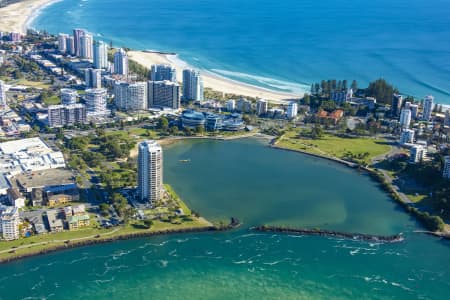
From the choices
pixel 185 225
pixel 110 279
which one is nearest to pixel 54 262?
pixel 110 279

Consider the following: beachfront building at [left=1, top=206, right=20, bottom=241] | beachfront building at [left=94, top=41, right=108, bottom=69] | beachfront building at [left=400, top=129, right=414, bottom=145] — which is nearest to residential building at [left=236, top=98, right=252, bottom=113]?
beachfront building at [left=400, top=129, right=414, bottom=145]

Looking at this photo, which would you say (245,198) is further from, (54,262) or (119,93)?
(119,93)

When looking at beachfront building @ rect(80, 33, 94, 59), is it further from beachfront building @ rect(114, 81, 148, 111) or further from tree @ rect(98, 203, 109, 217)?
tree @ rect(98, 203, 109, 217)

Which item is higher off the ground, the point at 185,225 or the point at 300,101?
the point at 300,101

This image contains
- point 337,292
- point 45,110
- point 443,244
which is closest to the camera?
point 337,292

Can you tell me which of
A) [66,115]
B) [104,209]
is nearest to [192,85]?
[66,115]

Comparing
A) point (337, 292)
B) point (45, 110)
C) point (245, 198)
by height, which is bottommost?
point (337, 292)
